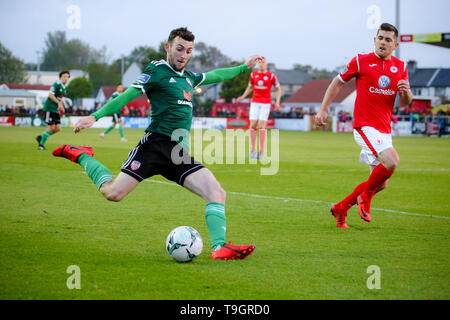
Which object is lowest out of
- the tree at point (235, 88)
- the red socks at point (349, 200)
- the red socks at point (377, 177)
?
the red socks at point (349, 200)

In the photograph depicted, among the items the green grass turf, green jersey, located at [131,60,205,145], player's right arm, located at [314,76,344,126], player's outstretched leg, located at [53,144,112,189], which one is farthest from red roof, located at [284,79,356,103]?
green jersey, located at [131,60,205,145]

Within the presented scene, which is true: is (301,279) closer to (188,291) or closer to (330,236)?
(188,291)

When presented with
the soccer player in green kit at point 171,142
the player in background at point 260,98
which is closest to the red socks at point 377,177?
the soccer player in green kit at point 171,142

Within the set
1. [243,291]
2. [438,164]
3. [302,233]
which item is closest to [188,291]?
[243,291]

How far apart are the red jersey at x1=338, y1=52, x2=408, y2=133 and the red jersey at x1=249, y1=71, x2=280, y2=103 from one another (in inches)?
413

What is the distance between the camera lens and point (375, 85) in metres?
7.83

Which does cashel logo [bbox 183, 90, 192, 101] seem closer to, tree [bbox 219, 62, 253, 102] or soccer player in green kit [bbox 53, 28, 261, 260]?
soccer player in green kit [bbox 53, 28, 261, 260]

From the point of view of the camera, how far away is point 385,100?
25.8 feet

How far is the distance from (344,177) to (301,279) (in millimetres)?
9005

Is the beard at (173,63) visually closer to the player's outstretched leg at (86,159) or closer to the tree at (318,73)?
the player's outstretched leg at (86,159)

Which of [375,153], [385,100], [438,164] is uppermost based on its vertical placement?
[385,100]

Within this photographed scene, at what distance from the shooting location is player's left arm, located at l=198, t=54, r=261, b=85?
6613mm

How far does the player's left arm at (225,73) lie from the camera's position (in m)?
6.61

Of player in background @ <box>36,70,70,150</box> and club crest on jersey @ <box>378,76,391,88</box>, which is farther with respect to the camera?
player in background @ <box>36,70,70,150</box>
